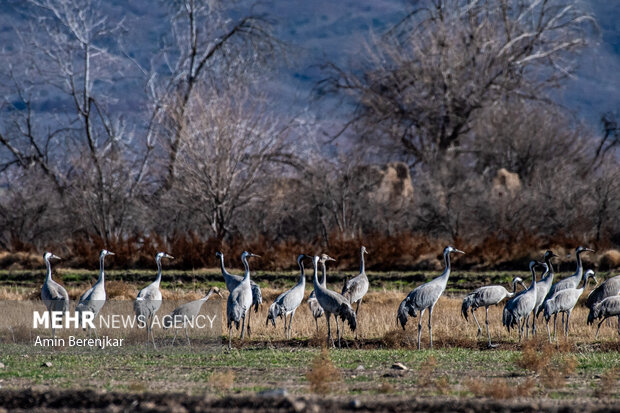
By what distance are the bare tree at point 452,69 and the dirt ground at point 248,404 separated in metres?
39.4

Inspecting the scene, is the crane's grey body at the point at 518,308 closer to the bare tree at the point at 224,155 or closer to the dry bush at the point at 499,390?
the dry bush at the point at 499,390

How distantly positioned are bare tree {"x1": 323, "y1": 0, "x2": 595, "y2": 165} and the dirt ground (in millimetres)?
39352

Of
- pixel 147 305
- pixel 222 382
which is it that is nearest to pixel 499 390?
pixel 222 382

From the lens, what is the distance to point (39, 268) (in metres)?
30.8

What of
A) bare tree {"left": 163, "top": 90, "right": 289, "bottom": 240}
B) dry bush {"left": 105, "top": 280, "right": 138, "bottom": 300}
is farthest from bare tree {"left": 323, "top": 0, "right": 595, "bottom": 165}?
dry bush {"left": 105, "top": 280, "right": 138, "bottom": 300}

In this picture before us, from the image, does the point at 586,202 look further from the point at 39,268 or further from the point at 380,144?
the point at 39,268

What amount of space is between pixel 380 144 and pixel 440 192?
35.9ft

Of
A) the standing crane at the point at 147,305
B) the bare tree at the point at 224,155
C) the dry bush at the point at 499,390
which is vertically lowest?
the dry bush at the point at 499,390

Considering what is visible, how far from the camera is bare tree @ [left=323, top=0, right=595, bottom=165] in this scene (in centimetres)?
4712

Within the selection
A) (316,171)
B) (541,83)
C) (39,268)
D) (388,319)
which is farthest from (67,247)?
(541,83)

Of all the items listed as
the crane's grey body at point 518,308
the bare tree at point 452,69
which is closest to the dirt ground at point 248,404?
the crane's grey body at point 518,308

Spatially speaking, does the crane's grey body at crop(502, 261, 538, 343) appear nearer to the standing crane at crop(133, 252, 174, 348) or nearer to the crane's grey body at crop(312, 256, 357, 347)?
the crane's grey body at crop(312, 256, 357, 347)

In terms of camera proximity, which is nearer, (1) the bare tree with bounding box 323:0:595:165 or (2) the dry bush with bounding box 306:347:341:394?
(2) the dry bush with bounding box 306:347:341:394

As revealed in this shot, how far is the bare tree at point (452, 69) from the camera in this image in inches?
1855
